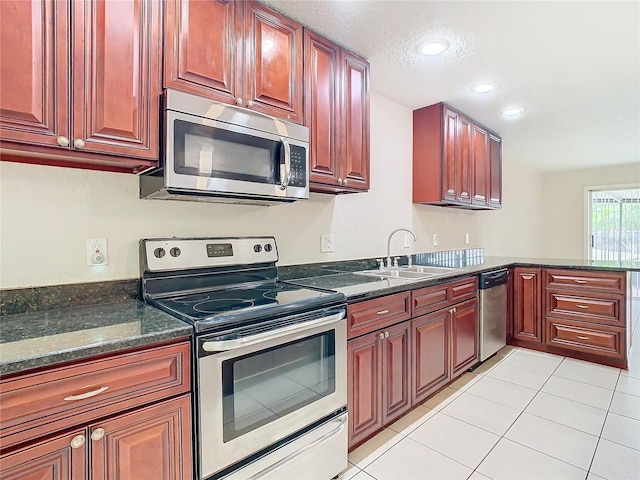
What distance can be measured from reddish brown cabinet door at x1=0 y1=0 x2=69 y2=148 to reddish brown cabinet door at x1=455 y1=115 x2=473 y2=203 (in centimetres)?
303

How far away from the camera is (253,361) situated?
1.34 meters

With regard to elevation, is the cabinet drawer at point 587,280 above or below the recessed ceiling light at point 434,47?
below

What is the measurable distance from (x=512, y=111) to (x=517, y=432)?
275 cm

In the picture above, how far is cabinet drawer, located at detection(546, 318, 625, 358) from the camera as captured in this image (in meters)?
2.95

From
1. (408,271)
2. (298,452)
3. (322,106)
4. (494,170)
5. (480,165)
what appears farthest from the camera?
(494,170)

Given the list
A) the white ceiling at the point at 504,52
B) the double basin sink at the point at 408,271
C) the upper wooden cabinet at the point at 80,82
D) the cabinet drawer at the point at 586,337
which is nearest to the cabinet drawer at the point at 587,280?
the cabinet drawer at the point at 586,337

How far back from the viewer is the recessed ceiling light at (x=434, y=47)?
2.09 m

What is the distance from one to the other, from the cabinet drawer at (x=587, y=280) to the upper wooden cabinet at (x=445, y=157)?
1.01 meters

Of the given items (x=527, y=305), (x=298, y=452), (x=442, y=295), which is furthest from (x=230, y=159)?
(x=527, y=305)

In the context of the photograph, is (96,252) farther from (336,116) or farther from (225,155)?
(336,116)

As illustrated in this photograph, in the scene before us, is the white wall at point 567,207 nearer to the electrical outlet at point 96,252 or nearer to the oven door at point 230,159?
the oven door at point 230,159

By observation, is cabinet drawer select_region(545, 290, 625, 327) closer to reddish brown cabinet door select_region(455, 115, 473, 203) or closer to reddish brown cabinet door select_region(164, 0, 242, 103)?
reddish brown cabinet door select_region(455, 115, 473, 203)

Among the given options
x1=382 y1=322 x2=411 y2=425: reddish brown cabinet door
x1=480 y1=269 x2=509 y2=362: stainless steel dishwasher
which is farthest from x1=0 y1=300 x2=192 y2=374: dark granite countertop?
x1=480 y1=269 x2=509 y2=362: stainless steel dishwasher

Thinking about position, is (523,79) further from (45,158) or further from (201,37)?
(45,158)
